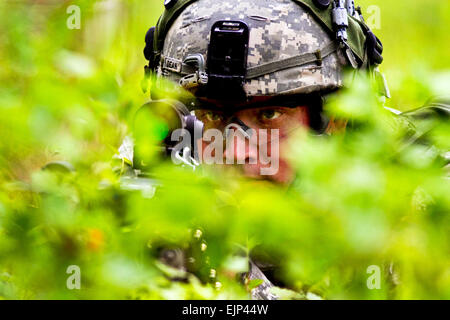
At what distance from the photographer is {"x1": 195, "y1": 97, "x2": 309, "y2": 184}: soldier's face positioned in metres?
2.10

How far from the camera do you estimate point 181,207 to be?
0.87m

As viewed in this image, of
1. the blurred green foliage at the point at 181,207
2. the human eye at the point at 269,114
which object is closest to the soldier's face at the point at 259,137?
the human eye at the point at 269,114

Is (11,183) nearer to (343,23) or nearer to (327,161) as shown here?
(327,161)

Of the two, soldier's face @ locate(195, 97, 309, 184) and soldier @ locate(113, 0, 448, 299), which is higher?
soldier @ locate(113, 0, 448, 299)

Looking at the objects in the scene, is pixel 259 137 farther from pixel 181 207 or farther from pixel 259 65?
pixel 181 207

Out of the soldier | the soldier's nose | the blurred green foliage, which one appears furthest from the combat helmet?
the blurred green foliage

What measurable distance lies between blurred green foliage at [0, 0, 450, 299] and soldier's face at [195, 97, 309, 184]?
2.87 feet

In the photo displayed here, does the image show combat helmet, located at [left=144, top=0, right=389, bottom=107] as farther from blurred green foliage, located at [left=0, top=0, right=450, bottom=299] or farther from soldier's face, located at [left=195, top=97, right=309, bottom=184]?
blurred green foliage, located at [left=0, top=0, right=450, bottom=299]

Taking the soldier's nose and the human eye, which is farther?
the human eye

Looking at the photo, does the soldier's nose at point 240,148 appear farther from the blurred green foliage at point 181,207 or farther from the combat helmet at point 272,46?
the blurred green foliage at point 181,207

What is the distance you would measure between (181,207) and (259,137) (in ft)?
4.51

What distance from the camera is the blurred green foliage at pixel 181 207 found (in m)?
0.91

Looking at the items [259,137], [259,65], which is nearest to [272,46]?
[259,65]
